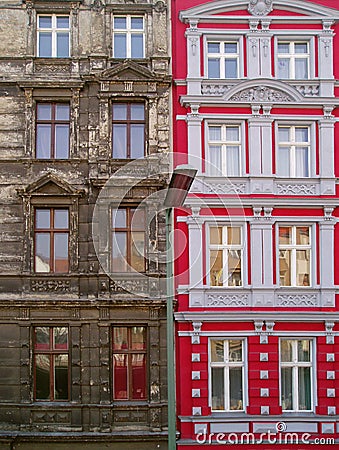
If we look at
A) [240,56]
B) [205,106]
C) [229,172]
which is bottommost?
[229,172]

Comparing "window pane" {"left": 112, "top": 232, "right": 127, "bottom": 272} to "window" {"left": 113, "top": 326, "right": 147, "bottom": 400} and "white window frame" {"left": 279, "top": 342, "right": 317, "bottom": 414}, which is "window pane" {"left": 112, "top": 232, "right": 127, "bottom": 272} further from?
"white window frame" {"left": 279, "top": 342, "right": 317, "bottom": 414}

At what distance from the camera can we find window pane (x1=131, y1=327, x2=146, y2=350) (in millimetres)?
16016

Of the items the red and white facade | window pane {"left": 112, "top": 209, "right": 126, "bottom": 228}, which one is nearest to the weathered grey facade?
window pane {"left": 112, "top": 209, "right": 126, "bottom": 228}

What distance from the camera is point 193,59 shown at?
16.5 m

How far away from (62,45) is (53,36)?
1.04 feet

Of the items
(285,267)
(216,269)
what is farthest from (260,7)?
(216,269)

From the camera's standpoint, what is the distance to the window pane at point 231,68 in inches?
663

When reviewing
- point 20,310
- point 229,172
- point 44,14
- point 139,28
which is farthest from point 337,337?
point 44,14

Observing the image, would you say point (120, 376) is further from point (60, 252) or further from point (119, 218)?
point (119, 218)

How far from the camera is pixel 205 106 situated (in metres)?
16.4

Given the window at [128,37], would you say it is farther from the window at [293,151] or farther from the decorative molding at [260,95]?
the window at [293,151]

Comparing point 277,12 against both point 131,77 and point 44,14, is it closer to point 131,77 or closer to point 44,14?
point 131,77

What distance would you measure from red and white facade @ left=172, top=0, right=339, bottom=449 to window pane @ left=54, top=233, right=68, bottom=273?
284 centimetres

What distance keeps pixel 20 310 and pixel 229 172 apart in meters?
6.28
